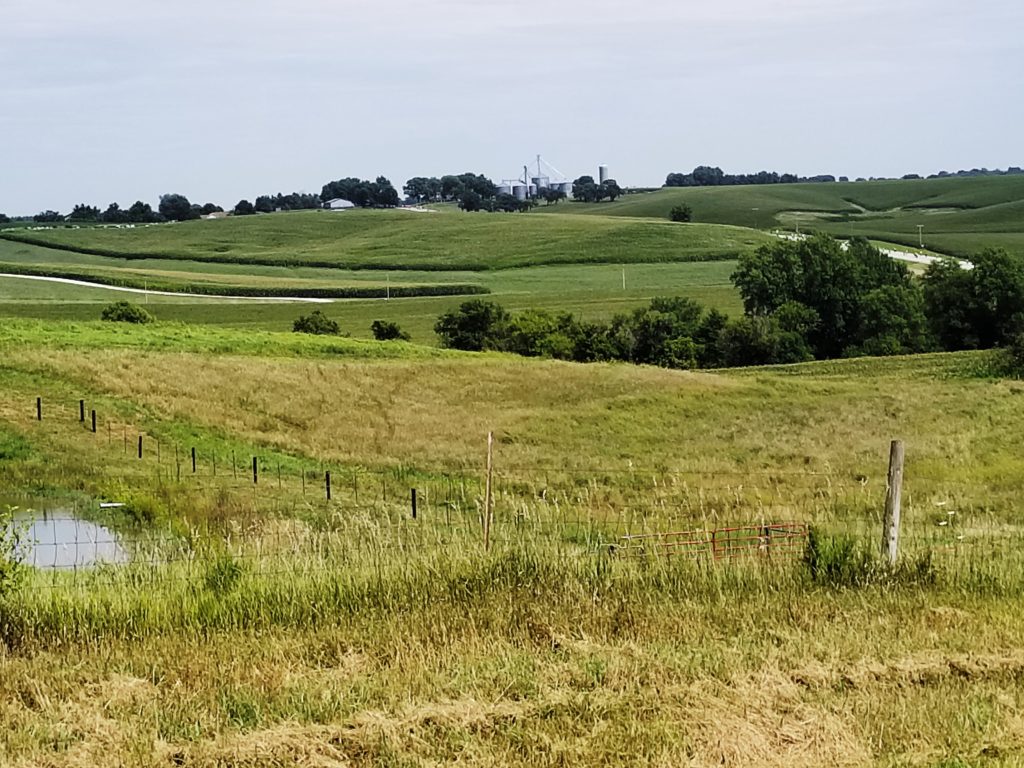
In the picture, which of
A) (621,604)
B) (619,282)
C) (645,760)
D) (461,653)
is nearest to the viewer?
(645,760)

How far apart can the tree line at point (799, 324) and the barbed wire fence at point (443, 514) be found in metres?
46.3

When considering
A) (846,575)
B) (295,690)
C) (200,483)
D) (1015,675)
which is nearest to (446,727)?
(295,690)

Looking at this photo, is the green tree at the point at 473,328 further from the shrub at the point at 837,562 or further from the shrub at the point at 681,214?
the shrub at the point at 681,214

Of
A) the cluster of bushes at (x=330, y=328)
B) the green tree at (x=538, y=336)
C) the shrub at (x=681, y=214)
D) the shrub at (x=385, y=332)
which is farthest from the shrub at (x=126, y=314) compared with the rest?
the shrub at (x=681, y=214)

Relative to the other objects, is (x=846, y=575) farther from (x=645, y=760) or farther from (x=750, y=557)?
(x=645, y=760)

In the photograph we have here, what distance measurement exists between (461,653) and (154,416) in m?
27.5

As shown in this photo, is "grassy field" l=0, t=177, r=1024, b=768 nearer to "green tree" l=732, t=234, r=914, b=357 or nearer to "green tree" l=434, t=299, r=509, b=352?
"green tree" l=434, t=299, r=509, b=352

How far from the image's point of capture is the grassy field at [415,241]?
142625mm

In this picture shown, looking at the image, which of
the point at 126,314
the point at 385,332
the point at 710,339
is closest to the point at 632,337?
the point at 710,339

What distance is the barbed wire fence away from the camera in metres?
10.4

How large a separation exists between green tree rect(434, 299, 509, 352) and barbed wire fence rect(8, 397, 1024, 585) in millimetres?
44925

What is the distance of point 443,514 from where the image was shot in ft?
74.4

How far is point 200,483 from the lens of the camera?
25.3 metres

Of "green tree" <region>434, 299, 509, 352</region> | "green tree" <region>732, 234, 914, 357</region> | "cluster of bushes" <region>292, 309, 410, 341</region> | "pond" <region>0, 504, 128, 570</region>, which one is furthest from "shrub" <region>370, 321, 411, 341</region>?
"pond" <region>0, 504, 128, 570</region>
